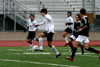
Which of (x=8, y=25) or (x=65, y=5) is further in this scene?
(x=65, y=5)

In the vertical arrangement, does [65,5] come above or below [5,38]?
above

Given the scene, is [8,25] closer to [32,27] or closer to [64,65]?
[32,27]

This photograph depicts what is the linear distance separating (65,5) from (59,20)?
122 inches

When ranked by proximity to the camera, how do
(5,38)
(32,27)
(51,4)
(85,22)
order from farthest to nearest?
(51,4)
(5,38)
(32,27)
(85,22)

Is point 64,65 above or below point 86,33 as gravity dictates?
below

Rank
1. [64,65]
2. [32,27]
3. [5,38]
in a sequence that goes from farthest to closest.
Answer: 1. [5,38]
2. [32,27]
3. [64,65]

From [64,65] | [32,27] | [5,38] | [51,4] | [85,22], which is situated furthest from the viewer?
[51,4]

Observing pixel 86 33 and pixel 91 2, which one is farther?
pixel 91 2

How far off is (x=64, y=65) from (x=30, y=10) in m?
23.8

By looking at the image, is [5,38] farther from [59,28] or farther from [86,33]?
[86,33]

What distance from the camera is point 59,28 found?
1357 inches

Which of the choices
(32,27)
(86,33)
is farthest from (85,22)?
(32,27)

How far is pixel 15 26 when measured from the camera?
34.4 m

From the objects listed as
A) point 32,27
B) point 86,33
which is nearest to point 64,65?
point 86,33
